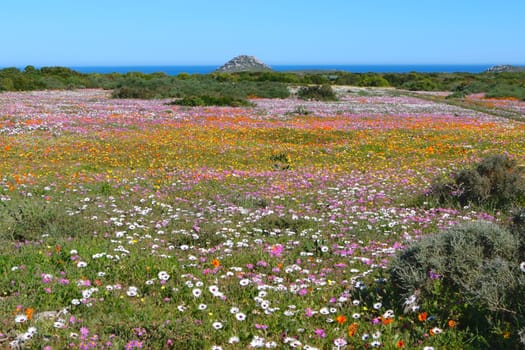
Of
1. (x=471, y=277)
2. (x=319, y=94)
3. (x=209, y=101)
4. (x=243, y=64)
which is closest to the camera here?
(x=471, y=277)

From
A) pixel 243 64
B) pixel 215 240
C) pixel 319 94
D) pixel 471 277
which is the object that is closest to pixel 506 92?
pixel 319 94

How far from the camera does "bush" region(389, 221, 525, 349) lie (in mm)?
5168

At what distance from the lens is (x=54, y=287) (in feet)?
20.4

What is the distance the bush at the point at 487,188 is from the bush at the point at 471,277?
5.11 m

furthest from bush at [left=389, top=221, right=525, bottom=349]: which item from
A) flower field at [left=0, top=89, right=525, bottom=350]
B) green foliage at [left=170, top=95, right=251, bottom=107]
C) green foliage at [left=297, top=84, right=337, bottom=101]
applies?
green foliage at [left=297, top=84, right=337, bottom=101]

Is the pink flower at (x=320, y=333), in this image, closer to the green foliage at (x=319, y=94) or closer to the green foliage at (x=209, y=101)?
the green foliage at (x=209, y=101)

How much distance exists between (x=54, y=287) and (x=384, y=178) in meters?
10.4

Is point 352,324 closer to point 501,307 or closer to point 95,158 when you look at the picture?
point 501,307

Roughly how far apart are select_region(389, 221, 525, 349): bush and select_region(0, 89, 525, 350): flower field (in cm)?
21

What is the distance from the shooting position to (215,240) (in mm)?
8633

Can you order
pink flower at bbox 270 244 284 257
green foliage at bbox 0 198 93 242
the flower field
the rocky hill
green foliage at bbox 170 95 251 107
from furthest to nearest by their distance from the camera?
the rocky hill < green foliage at bbox 170 95 251 107 < green foliage at bbox 0 198 93 242 < pink flower at bbox 270 244 284 257 < the flower field

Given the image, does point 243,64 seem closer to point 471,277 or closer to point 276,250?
point 276,250

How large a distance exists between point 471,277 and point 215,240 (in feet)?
14.4

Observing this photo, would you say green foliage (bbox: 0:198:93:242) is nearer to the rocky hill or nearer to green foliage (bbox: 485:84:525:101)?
green foliage (bbox: 485:84:525:101)
